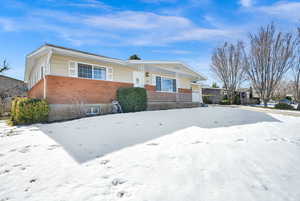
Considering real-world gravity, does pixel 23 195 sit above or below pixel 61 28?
below

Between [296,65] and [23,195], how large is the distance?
20.7 m


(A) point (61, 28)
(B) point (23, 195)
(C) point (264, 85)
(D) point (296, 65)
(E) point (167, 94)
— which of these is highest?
(A) point (61, 28)

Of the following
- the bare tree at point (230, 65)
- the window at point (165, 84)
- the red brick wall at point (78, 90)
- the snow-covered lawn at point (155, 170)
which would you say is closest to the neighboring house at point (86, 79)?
the red brick wall at point (78, 90)

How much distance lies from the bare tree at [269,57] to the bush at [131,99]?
13814 mm

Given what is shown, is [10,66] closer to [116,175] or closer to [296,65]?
[116,175]

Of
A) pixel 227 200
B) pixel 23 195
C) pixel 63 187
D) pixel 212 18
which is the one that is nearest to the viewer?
pixel 227 200

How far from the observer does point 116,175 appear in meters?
2.08

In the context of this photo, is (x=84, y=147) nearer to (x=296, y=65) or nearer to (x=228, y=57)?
(x=296, y=65)

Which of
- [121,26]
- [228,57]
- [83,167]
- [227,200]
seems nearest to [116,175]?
[83,167]

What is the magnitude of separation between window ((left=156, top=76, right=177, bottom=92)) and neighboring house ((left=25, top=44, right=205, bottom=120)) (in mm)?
340

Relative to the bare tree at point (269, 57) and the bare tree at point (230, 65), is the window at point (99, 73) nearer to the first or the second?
the bare tree at point (269, 57)

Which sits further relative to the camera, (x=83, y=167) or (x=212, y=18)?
(x=212, y=18)

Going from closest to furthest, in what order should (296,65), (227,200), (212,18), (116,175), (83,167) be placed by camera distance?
(227,200)
(116,175)
(83,167)
(212,18)
(296,65)

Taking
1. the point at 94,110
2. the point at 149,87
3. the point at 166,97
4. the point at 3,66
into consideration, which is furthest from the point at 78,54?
the point at 3,66
